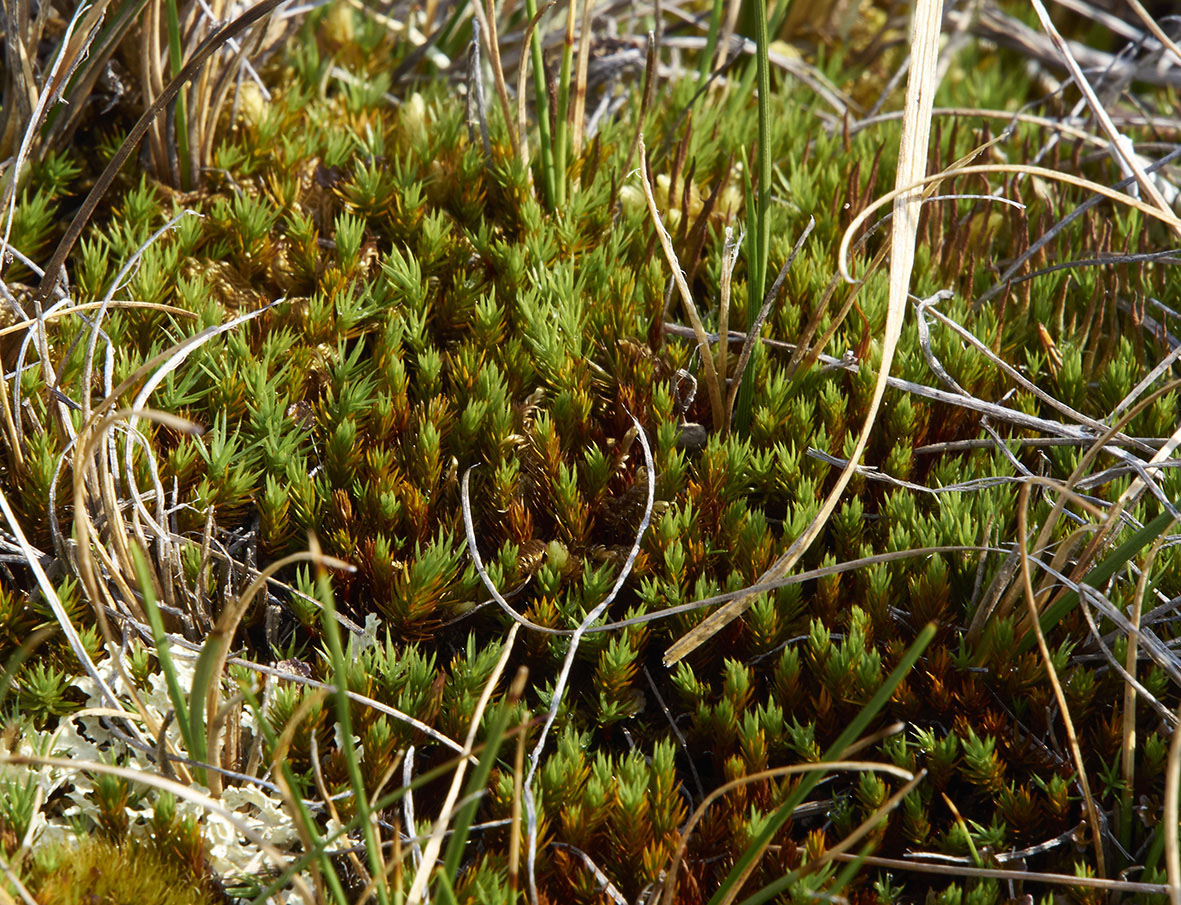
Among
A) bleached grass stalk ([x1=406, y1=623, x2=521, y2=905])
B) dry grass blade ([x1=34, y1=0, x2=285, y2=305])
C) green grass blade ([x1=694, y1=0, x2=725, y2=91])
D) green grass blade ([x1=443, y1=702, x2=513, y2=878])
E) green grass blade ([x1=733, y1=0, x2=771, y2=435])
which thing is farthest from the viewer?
green grass blade ([x1=694, y1=0, x2=725, y2=91])

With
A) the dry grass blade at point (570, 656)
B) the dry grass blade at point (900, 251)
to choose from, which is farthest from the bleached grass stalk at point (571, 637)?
the dry grass blade at point (900, 251)

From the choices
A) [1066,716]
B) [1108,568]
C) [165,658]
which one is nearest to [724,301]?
[1108,568]

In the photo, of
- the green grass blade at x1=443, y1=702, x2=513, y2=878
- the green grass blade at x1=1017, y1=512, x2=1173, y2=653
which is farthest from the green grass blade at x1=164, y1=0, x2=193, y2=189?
the green grass blade at x1=1017, y1=512, x2=1173, y2=653

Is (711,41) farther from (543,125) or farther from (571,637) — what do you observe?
(571,637)

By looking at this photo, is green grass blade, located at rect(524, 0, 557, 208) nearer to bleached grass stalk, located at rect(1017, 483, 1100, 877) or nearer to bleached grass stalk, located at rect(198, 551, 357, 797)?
bleached grass stalk, located at rect(198, 551, 357, 797)

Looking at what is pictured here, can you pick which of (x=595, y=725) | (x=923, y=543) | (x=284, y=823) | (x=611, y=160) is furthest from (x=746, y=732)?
(x=611, y=160)

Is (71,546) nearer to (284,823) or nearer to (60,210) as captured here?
(284,823)

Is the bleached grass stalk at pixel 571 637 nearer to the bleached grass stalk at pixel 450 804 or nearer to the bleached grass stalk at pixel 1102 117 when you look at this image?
the bleached grass stalk at pixel 450 804
